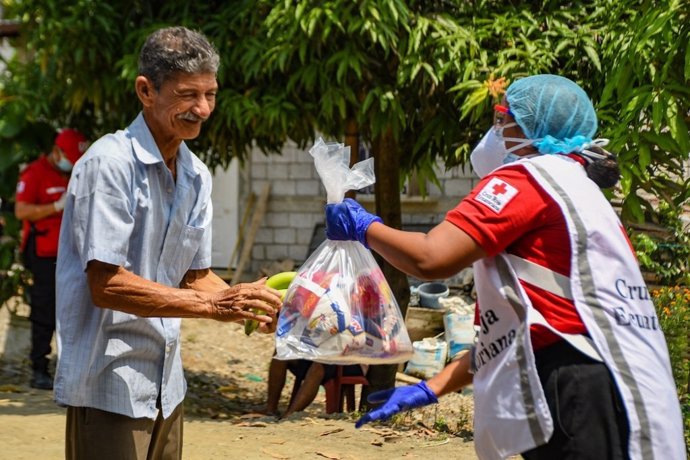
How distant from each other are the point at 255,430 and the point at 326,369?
101cm

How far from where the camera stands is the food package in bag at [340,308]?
3.34m

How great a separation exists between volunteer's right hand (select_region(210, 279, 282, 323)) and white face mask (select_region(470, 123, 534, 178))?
2.39 ft

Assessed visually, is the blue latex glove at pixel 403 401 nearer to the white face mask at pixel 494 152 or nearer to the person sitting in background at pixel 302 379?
the white face mask at pixel 494 152

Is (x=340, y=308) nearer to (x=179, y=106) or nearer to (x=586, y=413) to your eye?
(x=179, y=106)

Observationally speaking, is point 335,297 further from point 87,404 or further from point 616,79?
point 616,79

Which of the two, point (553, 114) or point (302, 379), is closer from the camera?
point (553, 114)

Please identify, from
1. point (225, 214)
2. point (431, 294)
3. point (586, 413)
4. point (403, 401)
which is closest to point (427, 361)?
point (431, 294)

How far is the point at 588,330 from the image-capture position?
2.48 meters

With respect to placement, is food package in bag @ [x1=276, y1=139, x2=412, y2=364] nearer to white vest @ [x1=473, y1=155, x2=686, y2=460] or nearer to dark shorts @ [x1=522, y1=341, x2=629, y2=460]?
white vest @ [x1=473, y1=155, x2=686, y2=460]

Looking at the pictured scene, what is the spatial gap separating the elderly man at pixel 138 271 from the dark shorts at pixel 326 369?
13.9 ft

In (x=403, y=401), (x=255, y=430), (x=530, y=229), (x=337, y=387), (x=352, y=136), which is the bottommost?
(x=255, y=430)

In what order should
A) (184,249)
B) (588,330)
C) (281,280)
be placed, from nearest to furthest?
(588,330) < (184,249) < (281,280)

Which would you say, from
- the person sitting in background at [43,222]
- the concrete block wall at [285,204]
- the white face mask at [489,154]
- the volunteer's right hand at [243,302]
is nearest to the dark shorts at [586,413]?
the white face mask at [489,154]

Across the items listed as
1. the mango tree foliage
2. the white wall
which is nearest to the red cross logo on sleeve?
the mango tree foliage
